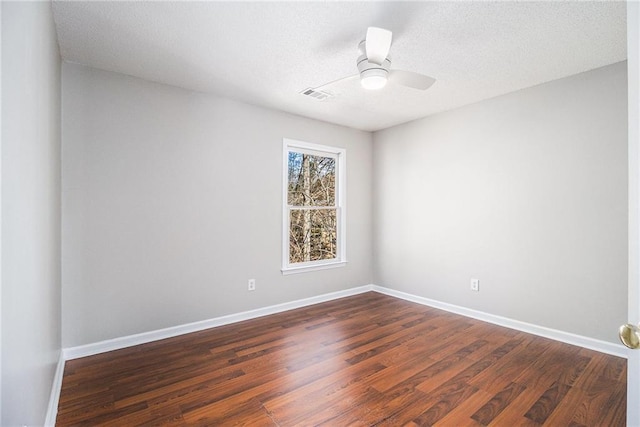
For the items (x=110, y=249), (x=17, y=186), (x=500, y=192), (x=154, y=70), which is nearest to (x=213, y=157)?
(x=154, y=70)

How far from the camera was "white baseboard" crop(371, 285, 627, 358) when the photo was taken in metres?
2.73

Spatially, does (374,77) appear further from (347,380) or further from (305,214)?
A: (305,214)

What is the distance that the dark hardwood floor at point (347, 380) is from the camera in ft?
6.32

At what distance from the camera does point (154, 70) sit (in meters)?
2.80

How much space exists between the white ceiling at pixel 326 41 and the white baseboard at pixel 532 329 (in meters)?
2.52

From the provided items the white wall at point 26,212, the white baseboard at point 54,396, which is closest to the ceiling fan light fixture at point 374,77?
the white wall at point 26,212

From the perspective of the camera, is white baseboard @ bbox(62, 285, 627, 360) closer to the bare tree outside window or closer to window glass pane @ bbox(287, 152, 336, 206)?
the bare tree outside window

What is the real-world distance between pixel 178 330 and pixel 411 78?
320cm

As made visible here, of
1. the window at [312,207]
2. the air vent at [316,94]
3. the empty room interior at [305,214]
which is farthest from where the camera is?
the window at [312,207]

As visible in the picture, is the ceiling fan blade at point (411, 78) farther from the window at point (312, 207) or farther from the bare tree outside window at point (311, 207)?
the bare tree outside window at point (311, 207)

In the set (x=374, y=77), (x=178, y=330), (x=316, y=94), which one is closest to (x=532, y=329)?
(x=374, y=77)

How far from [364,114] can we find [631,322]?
366 centimetres

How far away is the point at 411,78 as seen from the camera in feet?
7.16

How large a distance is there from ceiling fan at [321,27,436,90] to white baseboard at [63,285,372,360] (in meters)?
2.85
